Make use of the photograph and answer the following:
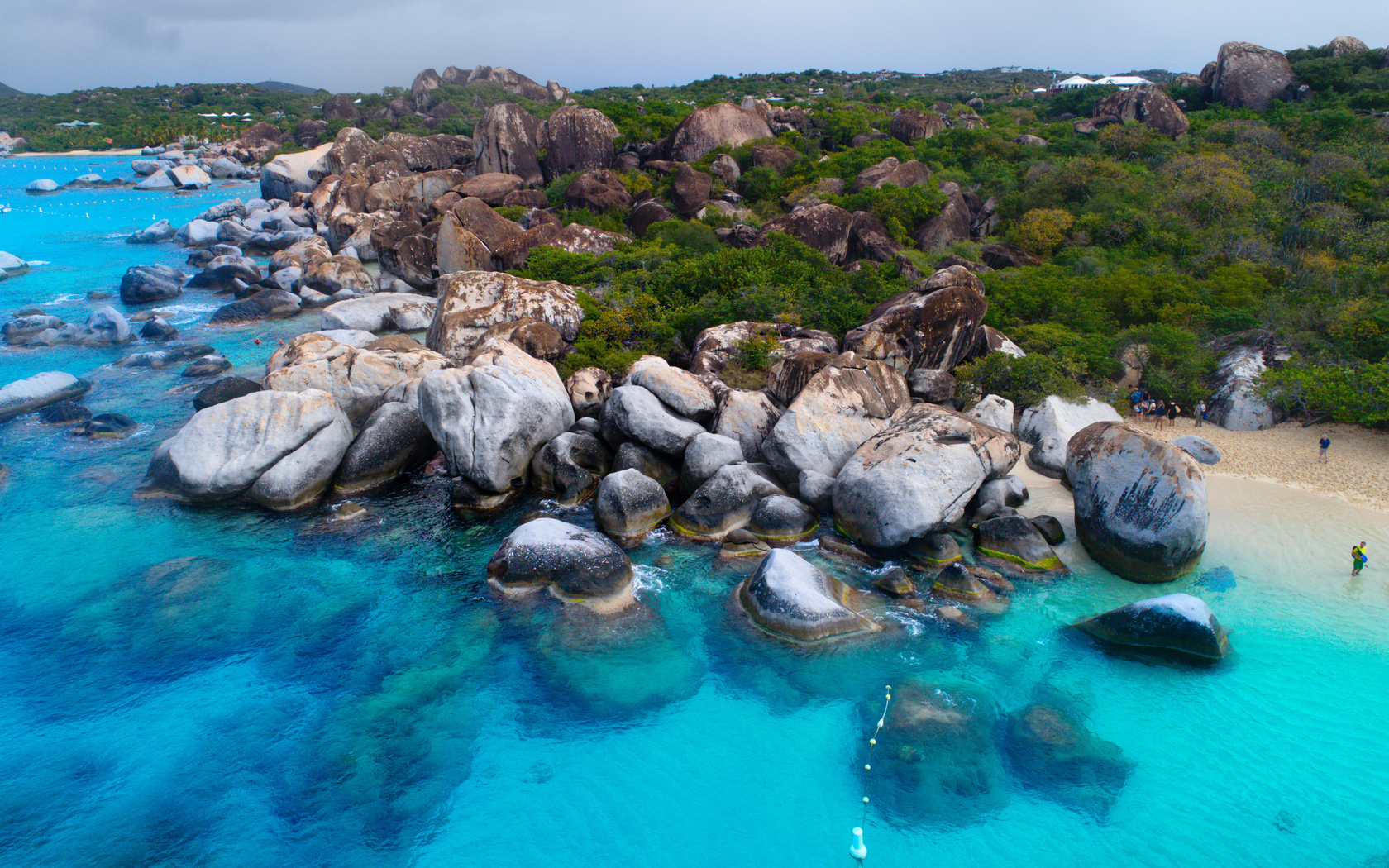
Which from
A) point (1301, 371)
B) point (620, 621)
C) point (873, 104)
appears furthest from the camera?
point (873, 104)

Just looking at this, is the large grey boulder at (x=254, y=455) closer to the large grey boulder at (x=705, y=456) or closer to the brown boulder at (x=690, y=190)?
the large grey boulder at (x=705, y=456)

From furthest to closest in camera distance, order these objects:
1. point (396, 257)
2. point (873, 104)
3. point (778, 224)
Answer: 1. point (873, 104)
2. point (396, 257)
3. point (778, 224)

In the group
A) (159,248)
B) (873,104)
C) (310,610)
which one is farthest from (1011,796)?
(873,104)

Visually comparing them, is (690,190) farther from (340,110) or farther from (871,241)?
(340,110)

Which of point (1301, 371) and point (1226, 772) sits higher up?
point (1301, 371)

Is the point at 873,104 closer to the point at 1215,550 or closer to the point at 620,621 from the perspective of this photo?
the point at 1215,550

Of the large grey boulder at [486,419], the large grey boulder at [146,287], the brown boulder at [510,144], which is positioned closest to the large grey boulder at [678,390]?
the large grey boulder at [486,419]
